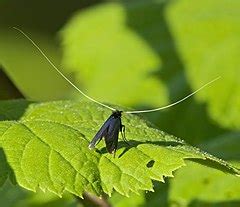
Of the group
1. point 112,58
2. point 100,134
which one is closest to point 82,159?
point 100,134

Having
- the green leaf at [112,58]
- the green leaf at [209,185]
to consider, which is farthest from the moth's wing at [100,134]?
the green leaf at [112,58]

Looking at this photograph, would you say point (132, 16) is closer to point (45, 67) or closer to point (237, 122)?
point (237, 122)

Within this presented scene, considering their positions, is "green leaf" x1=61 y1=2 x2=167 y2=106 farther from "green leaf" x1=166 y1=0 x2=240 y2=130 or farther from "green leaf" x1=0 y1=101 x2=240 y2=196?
"green leaf" x1=0 y1=101 x2=240 y2=196

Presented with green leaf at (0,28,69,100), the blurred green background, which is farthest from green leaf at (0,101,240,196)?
green leaf at (0,28,69,100)

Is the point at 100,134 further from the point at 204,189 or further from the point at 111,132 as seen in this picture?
Result: the point at 204,189

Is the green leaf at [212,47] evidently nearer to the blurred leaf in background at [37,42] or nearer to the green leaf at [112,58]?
the green leaf at [112,58]

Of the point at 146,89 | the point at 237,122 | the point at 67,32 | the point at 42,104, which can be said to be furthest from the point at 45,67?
the point at 42,104
